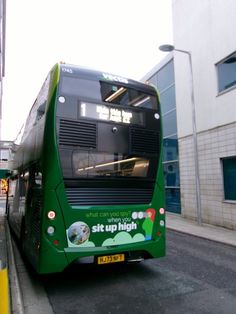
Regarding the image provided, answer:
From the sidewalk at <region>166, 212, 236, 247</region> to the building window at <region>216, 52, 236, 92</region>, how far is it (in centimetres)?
551

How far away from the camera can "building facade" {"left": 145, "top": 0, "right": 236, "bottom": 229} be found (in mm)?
11250

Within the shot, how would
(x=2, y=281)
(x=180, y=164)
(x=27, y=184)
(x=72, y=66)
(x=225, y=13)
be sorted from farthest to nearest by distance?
(x=180, y=164) → (x=225, y=13) → (x=27, y=184) → (x=72, y=66) → (x=2, y=281)

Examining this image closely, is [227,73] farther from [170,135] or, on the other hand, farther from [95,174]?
[95,174]

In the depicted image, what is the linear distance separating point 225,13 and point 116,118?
877 centimetres

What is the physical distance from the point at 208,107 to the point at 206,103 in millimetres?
234

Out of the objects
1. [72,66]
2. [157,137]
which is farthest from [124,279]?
[72,66]

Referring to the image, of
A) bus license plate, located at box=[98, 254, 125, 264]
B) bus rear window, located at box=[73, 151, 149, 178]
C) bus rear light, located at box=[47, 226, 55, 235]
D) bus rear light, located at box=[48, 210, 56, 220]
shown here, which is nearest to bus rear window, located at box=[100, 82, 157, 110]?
bus rear window, located at box=[73, 151, 149, 178]

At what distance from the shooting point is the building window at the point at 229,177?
1112 centimetres

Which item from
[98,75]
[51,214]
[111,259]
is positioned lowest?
[111,259]

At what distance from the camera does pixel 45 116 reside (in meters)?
5.07

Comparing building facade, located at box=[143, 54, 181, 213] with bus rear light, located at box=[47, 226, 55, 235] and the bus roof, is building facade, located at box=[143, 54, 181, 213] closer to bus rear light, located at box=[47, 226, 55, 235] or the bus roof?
the bus roof

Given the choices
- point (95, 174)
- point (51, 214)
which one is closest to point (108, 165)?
point (95, 174)

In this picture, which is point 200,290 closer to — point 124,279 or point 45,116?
point 124,279

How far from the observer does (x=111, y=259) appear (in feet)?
17.0
